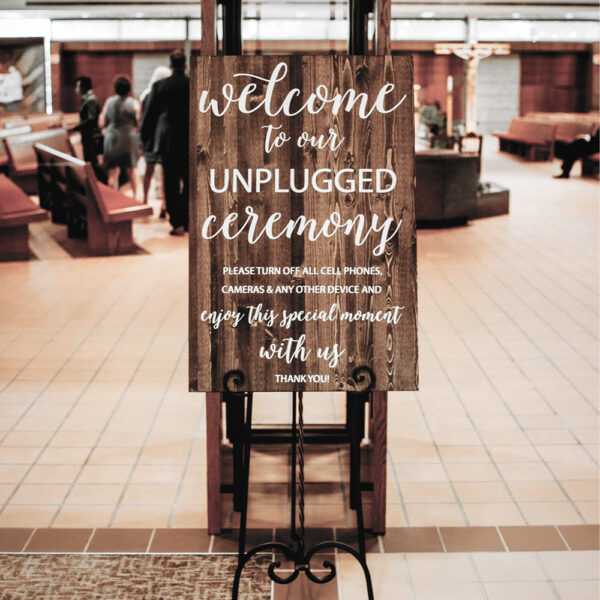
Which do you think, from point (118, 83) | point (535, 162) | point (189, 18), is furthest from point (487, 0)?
point (118, 83)

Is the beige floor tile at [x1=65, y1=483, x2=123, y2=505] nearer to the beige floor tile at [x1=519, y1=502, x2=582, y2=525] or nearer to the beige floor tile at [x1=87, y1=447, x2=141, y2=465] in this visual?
the beige floor tile at [x1=87, y1=447, x2=141, y2=465]

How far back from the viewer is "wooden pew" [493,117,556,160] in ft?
53.5

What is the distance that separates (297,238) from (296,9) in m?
17.2

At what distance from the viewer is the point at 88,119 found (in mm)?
10508

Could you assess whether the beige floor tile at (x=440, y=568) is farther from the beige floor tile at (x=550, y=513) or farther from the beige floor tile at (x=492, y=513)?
the beige floor tile at (x=550, y=513)

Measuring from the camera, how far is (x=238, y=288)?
2.36 m

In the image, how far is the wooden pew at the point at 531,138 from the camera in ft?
53.5

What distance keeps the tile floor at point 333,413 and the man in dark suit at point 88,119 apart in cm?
362

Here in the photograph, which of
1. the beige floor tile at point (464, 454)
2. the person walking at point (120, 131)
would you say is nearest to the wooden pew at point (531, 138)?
the person walking at point (120, 131)

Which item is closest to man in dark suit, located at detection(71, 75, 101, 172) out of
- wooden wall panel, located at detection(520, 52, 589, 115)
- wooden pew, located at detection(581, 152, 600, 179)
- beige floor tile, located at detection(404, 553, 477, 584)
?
wooden pew, located at detection(581, 152, 600, 179)

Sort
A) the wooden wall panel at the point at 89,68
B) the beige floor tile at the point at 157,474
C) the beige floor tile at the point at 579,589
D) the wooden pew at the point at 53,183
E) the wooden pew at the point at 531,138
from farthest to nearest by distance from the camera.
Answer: the wooden wall panel at the point at 89,68 → the wooden pew at the point at 531,138 → the wooden pew at the point at 53,183 → the beige floor tile at the point at 157,474 → the beige floor tile at the point at 579,589

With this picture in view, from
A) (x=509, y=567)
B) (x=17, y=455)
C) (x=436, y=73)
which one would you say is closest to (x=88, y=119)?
(x=17, y=455)

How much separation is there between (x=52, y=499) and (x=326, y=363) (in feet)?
4.77

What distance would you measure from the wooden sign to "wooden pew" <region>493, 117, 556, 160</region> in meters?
14.7
